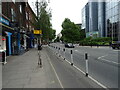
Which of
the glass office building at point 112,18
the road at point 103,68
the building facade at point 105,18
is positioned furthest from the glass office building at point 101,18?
the road at point 103,68

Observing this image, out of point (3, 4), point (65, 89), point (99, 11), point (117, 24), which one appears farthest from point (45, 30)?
point (99, 11)

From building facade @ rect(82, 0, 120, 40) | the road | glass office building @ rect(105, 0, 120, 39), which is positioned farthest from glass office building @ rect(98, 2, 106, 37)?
the road

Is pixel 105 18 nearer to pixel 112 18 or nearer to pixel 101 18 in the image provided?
pixel 101 18

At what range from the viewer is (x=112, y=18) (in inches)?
1959

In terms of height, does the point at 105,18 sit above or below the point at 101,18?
below

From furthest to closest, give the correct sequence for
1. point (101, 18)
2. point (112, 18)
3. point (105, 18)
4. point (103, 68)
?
1. point (101, 18)
2. point (105, 18)
3. point (112, 18)
4. point (103, 68)

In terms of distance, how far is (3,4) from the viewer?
51.6 ft

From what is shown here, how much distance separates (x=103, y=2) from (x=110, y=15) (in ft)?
28.2

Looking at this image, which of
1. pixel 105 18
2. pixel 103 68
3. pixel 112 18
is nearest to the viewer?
pixel 103 68

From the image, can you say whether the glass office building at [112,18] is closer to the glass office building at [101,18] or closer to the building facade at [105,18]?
the building facade at [105,18]

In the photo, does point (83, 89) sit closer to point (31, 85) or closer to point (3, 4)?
point (31, 85)

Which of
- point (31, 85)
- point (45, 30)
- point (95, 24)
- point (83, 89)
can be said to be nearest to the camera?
point (83, 89)

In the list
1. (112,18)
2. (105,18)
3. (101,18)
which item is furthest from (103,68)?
(101,18)

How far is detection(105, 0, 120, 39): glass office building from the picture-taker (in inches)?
1844
